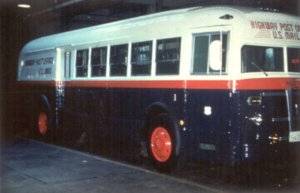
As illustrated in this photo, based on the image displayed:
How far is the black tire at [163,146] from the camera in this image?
8244 millimetres

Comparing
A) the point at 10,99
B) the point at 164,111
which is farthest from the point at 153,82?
the point at 10,99

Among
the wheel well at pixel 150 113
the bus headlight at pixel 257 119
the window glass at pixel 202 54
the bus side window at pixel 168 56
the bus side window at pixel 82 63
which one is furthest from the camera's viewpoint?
the bus side window at pixel 82 63

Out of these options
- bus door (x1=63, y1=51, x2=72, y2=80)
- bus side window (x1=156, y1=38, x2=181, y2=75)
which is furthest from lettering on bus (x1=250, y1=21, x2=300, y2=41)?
bus door (x1=63, y1=51, x2=72, y2=80)

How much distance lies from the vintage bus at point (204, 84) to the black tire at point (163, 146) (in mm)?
19

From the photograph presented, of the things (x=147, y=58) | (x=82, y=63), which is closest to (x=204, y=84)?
(x=147, y=58)

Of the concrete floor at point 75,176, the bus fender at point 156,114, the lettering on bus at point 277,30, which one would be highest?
the lettering on bus at point 277,30

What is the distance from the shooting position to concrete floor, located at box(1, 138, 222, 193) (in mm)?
7160

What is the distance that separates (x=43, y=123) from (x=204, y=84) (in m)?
7.63

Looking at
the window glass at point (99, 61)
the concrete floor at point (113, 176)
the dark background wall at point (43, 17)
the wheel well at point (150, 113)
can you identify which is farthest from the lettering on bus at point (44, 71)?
the wheel well at point (150, 113)

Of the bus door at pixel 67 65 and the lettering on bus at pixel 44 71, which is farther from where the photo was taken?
the lettering on bus at pixel 44 71

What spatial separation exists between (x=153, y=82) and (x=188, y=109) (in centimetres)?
120

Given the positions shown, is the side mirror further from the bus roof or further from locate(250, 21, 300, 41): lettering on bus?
locate(250, 21, 300, 41): lettering on bus

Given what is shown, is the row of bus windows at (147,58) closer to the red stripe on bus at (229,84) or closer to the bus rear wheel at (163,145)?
the red stripe on bus at (229,84)

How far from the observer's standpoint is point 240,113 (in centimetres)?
711
